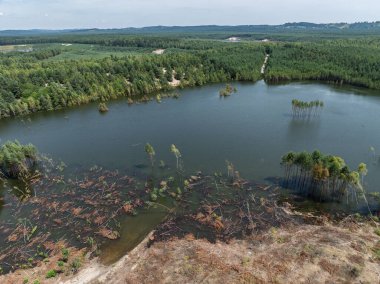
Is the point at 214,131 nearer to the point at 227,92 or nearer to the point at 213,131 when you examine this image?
the point at 213,131

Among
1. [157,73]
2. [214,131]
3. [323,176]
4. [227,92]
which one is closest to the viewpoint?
[323,176]

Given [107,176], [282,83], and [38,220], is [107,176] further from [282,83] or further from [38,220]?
[282,83]

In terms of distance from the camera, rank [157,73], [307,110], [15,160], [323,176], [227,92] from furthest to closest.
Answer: [157,73] < [227,92] < [307,110] < [15,160] < [323,176]

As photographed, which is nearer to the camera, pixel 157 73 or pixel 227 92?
pixel 227 92

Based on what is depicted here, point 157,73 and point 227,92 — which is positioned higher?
point 157,73

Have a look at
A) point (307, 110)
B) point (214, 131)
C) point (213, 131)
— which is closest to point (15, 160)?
point (213, 131)

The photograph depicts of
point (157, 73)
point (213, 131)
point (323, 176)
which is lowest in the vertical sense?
point (213, 131)

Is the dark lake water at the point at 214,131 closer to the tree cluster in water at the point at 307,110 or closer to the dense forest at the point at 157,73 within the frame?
the tree cluster in water at the point at 307,110

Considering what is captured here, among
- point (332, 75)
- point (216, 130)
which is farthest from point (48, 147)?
point (332, 75)

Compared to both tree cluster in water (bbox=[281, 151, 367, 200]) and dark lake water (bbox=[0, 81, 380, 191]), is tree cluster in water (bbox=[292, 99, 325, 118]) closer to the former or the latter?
dark lake water (bbox=[0, 81, 380, 191])

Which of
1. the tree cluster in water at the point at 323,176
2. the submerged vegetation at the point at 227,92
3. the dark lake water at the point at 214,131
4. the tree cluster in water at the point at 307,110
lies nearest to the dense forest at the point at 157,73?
the dark lake water at the point at 214,131
